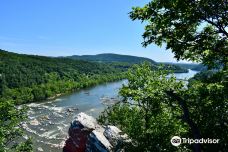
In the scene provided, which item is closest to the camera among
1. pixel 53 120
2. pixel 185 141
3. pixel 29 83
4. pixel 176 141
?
pixel 185 141

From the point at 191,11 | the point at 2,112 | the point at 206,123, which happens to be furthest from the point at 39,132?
the point at 191,11

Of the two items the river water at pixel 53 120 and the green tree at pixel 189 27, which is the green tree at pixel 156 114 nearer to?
the green tree at pixel 189 27

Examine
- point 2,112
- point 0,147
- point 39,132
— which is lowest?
point 39,132

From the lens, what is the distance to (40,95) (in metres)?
128

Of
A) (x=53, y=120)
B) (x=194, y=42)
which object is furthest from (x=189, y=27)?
Answer: (x=53, y=120)

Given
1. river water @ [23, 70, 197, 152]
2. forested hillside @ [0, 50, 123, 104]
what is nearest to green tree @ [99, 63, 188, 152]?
river water @ [23, 70, 197, 152]

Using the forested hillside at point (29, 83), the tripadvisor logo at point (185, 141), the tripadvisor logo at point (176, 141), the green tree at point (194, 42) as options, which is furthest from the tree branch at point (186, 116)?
the forested hillside at point (29, 83)

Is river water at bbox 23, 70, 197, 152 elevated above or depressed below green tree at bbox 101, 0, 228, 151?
below

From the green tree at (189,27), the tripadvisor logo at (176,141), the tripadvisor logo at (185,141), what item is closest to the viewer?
the green tree at (189,27)

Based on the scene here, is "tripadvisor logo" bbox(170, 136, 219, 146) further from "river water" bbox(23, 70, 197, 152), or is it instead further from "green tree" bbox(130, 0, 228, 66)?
"river water" bbox(23, 70, 197, 152)

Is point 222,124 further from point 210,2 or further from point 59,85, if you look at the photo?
point 59,85

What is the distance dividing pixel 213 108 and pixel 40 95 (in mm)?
119925

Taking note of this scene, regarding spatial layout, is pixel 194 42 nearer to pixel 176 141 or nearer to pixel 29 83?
pixel 176 141

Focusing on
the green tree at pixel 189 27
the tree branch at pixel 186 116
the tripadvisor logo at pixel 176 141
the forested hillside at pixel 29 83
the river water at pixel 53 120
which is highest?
the green tree at pixel 189 27
